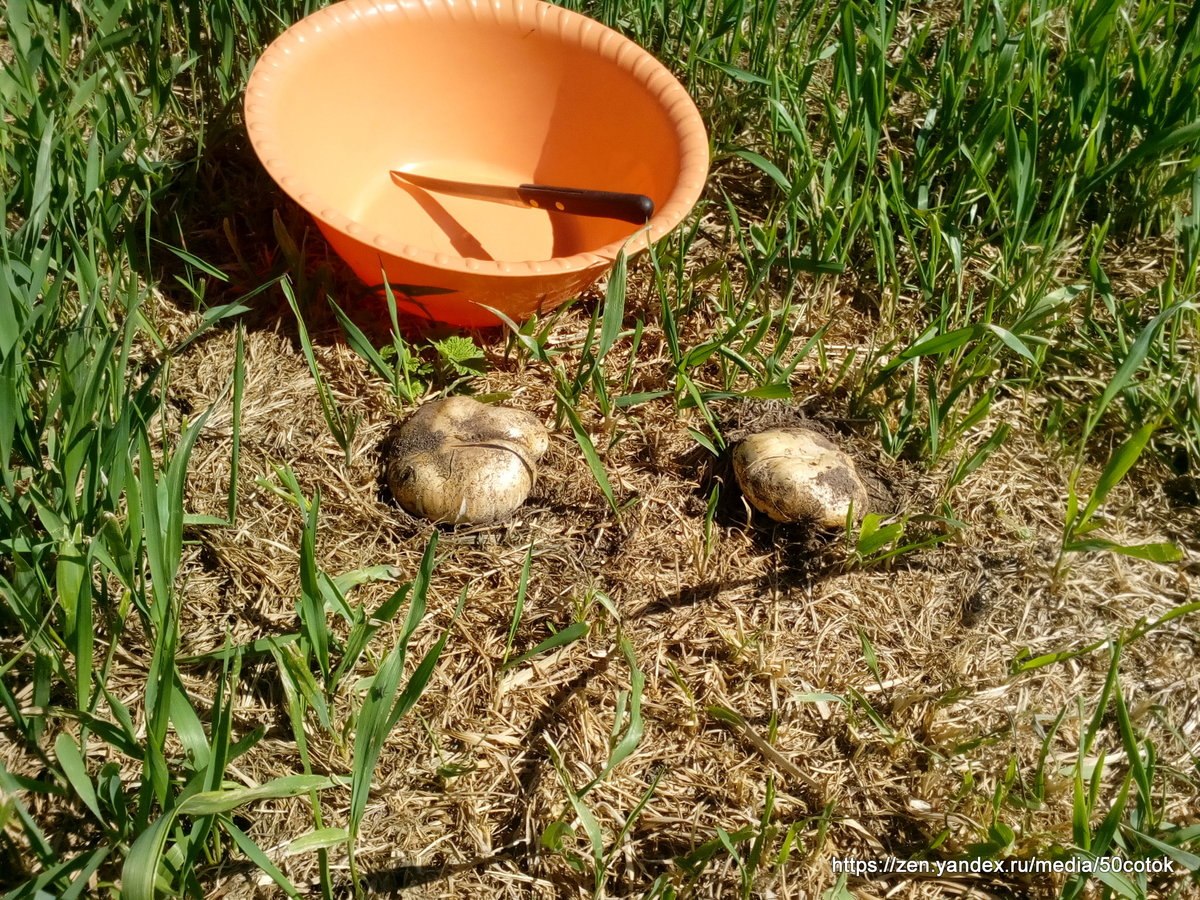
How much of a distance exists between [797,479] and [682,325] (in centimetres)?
52

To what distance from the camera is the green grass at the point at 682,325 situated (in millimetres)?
1329

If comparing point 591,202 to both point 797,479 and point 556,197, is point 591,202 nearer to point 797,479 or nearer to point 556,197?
point 556,197

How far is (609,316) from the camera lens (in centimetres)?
167

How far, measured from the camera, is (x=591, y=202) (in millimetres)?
1998

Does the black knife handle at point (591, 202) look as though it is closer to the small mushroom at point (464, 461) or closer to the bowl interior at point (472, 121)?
the bowl interior at point (472, 121)

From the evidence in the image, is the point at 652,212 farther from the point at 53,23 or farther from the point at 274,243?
the point at 53,23

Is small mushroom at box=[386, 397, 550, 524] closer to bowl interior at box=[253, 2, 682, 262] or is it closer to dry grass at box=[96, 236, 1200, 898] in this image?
dry grass at box=[96, 236, 1200, 898]

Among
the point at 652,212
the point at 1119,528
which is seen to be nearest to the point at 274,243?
the point at 652,212

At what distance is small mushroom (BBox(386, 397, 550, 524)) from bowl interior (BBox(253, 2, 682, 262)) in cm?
47

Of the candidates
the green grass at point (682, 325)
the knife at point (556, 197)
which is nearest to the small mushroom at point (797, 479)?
the green grass at point (682, 325)

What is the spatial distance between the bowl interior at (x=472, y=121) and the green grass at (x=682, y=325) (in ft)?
0.58

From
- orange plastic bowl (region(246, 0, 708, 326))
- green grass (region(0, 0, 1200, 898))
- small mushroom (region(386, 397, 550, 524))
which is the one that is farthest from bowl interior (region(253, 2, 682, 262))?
small mushroom (region(386, 397, 550, 524))

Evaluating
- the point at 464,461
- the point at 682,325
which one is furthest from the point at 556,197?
the point at 464,461

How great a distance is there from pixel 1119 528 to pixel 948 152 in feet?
2.64
